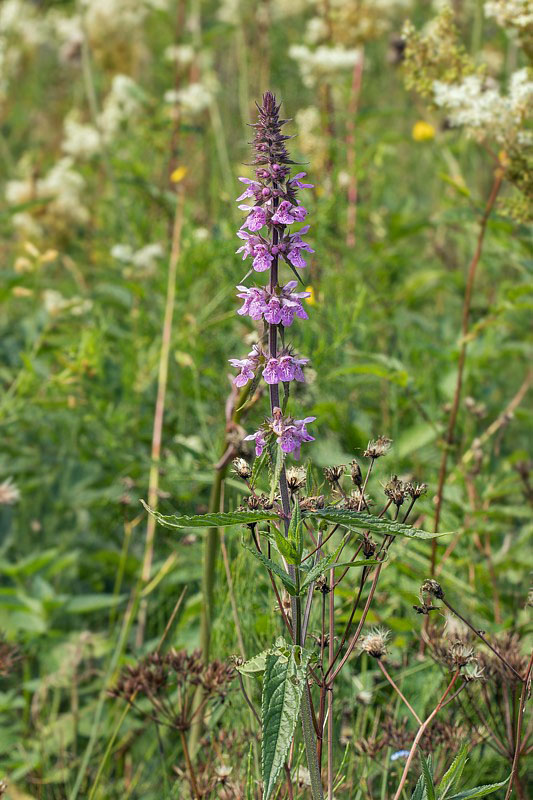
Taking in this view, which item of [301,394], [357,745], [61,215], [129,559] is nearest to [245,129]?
[61,215]

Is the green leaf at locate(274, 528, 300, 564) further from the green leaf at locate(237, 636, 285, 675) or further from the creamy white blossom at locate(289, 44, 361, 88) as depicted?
the creamy white blossom at locate(289, 44, 361, 88)

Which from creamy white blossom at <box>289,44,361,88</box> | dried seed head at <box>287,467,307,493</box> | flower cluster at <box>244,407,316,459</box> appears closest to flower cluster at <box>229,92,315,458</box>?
flower cluster at <box>244,407,316,459</box>

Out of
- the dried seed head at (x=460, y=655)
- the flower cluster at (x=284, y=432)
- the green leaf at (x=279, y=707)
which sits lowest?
the green leaf at (x=279, y=707)

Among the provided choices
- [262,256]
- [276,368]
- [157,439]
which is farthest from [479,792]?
[157,439]

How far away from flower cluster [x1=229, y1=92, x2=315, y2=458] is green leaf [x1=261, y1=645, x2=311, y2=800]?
0.23 m

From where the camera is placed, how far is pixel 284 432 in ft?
3.05

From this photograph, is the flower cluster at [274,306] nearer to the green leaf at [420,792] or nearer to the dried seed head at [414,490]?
the dried seed head at [414,490]

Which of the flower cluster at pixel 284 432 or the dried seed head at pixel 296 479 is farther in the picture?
the dried seed head at pixel 296 479

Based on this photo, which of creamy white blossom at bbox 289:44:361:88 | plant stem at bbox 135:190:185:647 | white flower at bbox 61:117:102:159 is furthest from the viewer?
white flower at bbox 61:117:102:159

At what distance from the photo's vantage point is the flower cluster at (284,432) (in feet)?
3.04

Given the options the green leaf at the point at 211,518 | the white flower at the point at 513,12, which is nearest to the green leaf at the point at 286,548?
the green leaf at the point at 211,518

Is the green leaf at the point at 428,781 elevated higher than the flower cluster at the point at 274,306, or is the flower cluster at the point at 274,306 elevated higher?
the flower cluster at the point at 274,306

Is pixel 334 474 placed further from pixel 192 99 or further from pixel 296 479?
pixel 192 99

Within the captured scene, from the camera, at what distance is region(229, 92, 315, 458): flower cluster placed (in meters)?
0.93
